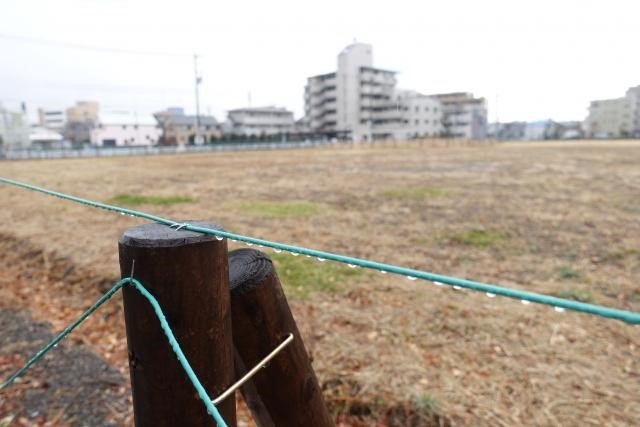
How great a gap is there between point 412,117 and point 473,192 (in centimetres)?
6552

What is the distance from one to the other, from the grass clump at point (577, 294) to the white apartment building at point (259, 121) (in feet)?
227

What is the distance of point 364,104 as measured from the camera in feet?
236

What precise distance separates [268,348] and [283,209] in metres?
7.91

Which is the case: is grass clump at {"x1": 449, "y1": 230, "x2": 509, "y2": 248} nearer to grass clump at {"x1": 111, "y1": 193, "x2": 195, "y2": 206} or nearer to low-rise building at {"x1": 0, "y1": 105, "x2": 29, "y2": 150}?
grass clump at {"x1": 111, "y1": 193, "x2": 195, "y2": 206}

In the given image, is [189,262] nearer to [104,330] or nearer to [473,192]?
[104,330]

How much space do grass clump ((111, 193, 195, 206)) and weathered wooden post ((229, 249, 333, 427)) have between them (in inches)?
365

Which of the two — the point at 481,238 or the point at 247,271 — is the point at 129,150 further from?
the point at 247,271

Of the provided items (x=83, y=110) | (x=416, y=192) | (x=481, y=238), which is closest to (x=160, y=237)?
(x=481, y=238)

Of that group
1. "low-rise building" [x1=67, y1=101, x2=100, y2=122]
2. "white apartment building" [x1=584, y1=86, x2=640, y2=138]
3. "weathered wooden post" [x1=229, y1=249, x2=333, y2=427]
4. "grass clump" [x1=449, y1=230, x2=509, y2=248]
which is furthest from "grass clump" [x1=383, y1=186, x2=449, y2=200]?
"low-rise building" [x1=67, y1=101, x2=100, y2=122]

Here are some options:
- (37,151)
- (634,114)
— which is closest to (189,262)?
(37,151)

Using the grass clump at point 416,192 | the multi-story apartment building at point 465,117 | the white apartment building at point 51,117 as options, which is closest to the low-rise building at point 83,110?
the white apartment building at point 51,117

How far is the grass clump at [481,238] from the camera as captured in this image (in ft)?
19.8

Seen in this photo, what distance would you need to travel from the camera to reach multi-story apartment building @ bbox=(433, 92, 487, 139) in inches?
3216

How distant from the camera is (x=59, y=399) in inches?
107
